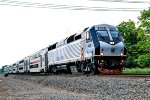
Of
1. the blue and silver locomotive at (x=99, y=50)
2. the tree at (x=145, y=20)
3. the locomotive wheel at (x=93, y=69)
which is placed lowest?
the locomotive wheel at (x=93, y=69)

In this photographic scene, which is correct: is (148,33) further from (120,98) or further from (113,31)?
(120,98)

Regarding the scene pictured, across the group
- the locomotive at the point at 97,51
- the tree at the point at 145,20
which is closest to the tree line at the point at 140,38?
the tree at the point at 145,20

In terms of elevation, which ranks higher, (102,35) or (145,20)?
(145,20)

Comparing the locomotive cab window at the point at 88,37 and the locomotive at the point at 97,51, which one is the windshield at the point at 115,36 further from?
the locomotive cab window at the point at 88,37

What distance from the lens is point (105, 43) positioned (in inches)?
954

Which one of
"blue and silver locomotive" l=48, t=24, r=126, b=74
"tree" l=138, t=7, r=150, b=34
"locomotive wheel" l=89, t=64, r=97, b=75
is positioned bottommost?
"locomotive wheel" l=89, t=64, r=97, b=75

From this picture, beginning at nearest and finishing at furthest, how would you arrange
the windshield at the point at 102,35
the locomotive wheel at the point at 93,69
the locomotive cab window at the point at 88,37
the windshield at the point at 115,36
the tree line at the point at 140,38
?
the locomotive wheel at the point at 93,69
the windshield at the point at 102,35
the windshield at the point at 115,36
the locomotive cab window at the point at 88,37
the tree line at the point at 140,38

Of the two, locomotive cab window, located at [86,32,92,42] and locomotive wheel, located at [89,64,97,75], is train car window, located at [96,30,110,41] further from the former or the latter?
locomotive wheel, located at [89,64,97,75]

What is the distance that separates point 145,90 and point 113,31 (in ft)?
42.6

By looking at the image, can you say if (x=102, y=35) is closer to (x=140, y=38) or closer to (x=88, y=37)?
(x=88, y=37)

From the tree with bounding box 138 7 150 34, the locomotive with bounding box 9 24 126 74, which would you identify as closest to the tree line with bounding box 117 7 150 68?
the tree with bounding box 138 7 150 34

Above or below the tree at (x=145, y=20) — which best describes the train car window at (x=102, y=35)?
below

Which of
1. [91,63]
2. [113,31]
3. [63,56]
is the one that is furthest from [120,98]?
[63,56]

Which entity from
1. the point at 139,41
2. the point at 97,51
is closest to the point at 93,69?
the point at 97,51
